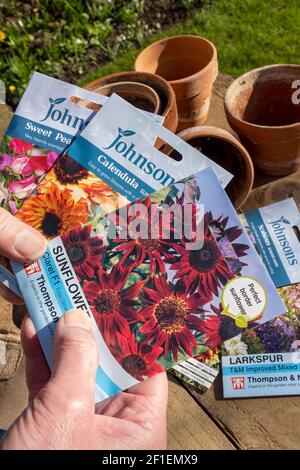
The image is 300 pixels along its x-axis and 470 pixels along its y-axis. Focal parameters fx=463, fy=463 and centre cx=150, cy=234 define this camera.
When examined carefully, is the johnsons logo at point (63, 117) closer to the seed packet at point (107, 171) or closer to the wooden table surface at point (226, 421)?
the seed packet at point (107, 171)

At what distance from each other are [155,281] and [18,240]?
262 millimetres

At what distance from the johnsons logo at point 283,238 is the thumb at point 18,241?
55 centimetres

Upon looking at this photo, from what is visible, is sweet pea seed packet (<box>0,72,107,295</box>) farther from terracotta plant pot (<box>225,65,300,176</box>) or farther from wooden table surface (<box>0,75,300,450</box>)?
wooden table surface (<box>0,75,300,450</box>)

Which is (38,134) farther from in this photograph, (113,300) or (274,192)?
(274,192)

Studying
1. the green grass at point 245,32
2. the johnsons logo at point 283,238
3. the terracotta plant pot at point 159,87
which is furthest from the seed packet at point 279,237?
the green grass at point 245,32

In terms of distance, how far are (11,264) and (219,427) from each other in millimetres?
533

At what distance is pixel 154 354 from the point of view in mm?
828

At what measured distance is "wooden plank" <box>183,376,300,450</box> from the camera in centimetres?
91

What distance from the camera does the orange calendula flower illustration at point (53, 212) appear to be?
0.90 m

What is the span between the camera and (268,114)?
1.27 metres

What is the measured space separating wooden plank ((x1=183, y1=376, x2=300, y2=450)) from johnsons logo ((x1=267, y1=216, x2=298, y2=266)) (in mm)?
308

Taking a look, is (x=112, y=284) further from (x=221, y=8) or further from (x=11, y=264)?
(x=221, y=8)

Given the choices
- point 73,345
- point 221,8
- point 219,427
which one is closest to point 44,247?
point 73,345

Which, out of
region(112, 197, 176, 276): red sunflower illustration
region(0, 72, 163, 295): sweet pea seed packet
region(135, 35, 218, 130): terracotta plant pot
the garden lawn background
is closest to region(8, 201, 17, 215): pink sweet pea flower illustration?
region(0, 72, 163, 295): sweet pea seed packet
